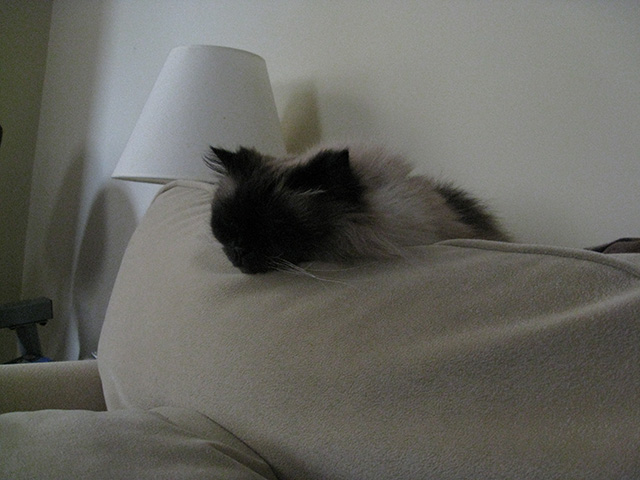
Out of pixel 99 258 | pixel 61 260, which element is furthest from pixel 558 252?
pixel 61 260

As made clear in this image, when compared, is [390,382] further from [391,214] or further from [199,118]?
[199,118]

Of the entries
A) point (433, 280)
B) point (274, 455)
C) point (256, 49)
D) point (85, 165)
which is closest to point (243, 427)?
point (274, 455)

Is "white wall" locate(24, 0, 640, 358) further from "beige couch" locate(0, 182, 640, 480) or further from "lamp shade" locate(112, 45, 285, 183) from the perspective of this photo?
"beige couch" locate(0, 182, 640, 480)

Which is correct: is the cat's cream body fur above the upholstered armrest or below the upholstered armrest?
above

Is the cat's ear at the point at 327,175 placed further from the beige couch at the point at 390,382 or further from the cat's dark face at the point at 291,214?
the beige couch at the point at 390,382

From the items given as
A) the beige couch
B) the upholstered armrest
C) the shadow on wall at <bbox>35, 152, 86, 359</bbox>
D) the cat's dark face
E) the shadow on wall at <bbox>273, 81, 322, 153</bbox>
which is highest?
the shadow on wall at <bbox>273, 81, 322, 153</bbox>

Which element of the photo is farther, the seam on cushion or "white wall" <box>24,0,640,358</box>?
"white wall" <box>24,0,640,358</box>

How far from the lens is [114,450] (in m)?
0.47

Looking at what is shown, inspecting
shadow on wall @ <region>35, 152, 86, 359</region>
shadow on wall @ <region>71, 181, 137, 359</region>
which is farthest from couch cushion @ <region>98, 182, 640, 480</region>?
shadow on wall @ <region>35, 152, 86, 359</region>

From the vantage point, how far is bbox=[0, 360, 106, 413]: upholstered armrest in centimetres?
89

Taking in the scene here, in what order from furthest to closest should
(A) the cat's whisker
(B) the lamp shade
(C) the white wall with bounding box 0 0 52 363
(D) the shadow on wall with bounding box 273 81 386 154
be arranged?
(C) the white wall with bounding box 0 0 52 363, (D) the shadow on wall with bounding box 273 81 386 154, (B) the lamp shade, (A) the cat's whisker

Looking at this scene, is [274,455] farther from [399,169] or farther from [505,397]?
[399,169]

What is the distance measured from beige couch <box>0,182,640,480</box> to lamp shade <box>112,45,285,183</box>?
0.61 metres

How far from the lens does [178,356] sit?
70cm
